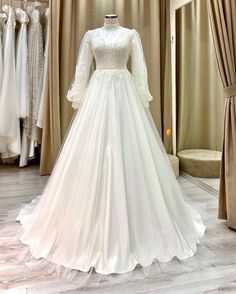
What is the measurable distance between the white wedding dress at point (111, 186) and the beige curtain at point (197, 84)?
1.25 m

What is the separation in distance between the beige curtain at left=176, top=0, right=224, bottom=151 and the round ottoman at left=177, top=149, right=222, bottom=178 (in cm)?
7

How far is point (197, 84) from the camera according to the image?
3154 millimetres

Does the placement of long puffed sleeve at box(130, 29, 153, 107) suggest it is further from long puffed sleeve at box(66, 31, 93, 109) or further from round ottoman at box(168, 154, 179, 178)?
round ottoman at box(168, 154, 179, 178)

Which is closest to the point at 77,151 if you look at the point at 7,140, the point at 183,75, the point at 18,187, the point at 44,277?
the point at 44,277

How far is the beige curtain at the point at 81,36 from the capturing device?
3051 mm

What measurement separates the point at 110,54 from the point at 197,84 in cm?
160

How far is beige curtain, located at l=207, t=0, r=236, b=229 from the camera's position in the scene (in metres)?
1.92

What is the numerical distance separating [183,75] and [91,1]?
1262 mm

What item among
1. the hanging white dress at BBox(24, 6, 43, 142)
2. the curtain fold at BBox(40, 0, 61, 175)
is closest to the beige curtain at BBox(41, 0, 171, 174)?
the curtain fold at BBox(40, 0, 61, 175)

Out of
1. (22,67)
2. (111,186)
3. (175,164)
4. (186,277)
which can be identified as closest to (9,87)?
(22,67)

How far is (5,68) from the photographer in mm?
3141

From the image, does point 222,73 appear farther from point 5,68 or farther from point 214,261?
point 5,68
